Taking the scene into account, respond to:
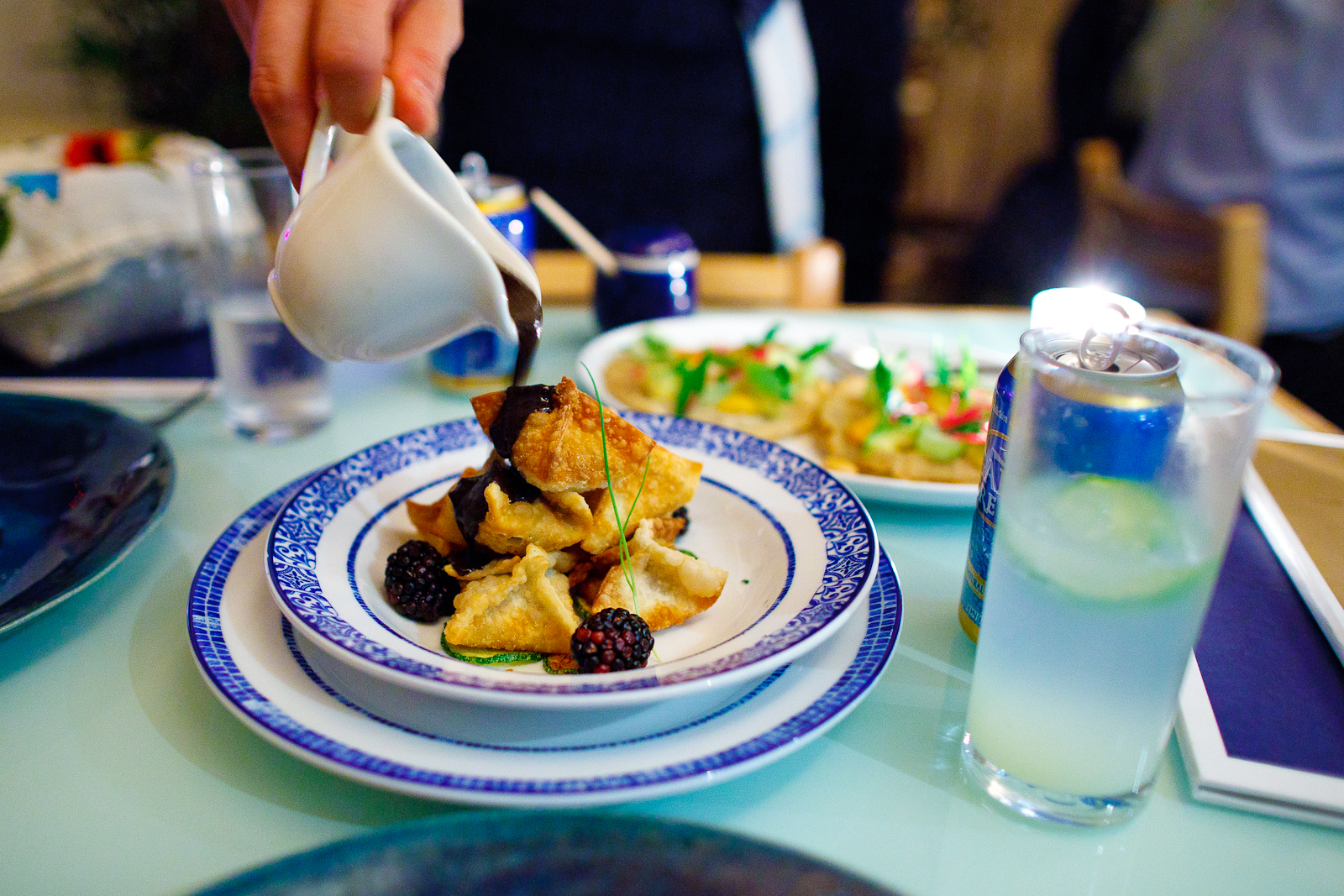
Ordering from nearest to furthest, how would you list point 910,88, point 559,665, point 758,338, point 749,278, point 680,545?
point 559,665 < point 680,545 < point 758,338 < point 749,278 < point 910,88


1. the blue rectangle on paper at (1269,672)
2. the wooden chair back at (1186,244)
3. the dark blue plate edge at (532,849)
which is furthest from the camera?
the wooden chair back at (1186,244)

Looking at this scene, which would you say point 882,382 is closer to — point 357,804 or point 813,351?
point 813,351

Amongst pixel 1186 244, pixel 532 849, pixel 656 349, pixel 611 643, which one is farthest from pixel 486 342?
pixel 1186 244

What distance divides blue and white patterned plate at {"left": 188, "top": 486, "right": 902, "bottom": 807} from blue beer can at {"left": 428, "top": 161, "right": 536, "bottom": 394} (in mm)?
771

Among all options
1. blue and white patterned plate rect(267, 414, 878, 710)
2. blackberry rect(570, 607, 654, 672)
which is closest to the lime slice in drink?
blue and white patterned plate rect(267, 414, 878, 710)

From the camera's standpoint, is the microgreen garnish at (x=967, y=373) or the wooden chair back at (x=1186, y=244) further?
the wooden chair back at (x=1186, y=244)

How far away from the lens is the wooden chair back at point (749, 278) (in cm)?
216

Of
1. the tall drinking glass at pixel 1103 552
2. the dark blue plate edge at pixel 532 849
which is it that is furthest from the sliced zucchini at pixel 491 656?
the tall drinking glass at pixel 1103 552

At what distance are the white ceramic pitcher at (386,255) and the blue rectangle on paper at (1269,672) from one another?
76 cm

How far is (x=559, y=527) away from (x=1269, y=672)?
72 cm

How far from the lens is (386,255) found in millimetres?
784

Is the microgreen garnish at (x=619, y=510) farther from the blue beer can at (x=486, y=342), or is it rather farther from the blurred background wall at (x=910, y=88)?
the blurred background wall at (x=910, y=88)

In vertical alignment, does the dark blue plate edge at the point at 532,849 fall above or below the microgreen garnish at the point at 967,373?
above

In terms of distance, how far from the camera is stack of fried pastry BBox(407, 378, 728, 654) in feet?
2.82
